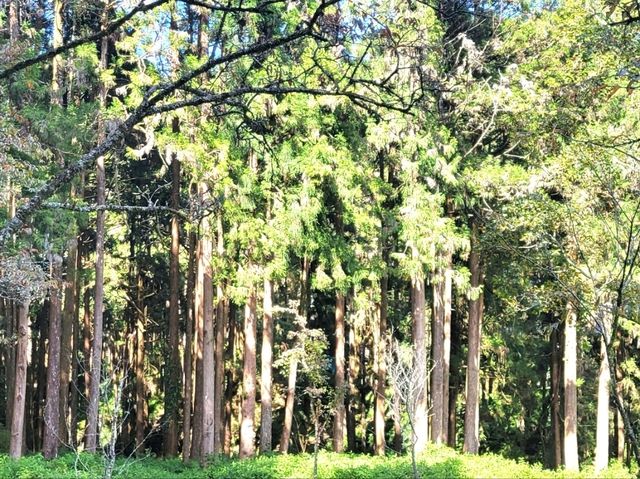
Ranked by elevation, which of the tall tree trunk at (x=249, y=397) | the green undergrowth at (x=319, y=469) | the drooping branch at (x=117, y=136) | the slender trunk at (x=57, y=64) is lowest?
the green undergrowth at (x=319, y=469)

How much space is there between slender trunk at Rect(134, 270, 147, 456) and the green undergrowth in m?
5.19

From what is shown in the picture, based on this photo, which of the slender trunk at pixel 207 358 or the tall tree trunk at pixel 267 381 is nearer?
the slender trunk at pixel 207 358

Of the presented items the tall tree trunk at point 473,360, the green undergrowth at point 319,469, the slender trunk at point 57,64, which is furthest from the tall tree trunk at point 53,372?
the tall tree trunk at point 473,360

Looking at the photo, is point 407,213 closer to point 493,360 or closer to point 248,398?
point 248,398

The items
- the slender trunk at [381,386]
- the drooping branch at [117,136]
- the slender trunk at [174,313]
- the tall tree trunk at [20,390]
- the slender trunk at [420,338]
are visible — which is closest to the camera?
the drooping branch at [117,136]

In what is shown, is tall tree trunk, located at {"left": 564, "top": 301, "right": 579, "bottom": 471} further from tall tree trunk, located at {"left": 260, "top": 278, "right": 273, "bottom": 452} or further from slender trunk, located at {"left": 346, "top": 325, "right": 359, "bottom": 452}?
slender trunk, located at {"left": 346, "top": 325, "right": 359, "bottom": 452}

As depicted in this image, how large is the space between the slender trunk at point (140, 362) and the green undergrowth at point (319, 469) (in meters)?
5.19

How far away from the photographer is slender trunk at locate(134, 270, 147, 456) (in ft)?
69.8

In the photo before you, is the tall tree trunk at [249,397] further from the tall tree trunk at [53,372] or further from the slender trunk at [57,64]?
the slender trunk at [57,64]

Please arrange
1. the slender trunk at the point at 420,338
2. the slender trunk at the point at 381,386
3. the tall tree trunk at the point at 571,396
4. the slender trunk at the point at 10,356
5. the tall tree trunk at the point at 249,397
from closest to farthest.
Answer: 1. the tall tree trunk at the point at 571,396
2. the slender trunk at the point at 420,338
3. the tall tree trunk at the point at 249,397
4. the slender trunk at the point at 381,386
5. the slender trunk at the point at 10,356

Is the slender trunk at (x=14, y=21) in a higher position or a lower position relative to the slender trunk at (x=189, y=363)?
higher

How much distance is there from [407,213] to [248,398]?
6.04 m

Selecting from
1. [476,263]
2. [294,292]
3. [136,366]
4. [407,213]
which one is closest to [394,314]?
[294,292]

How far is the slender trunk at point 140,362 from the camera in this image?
838 inches
